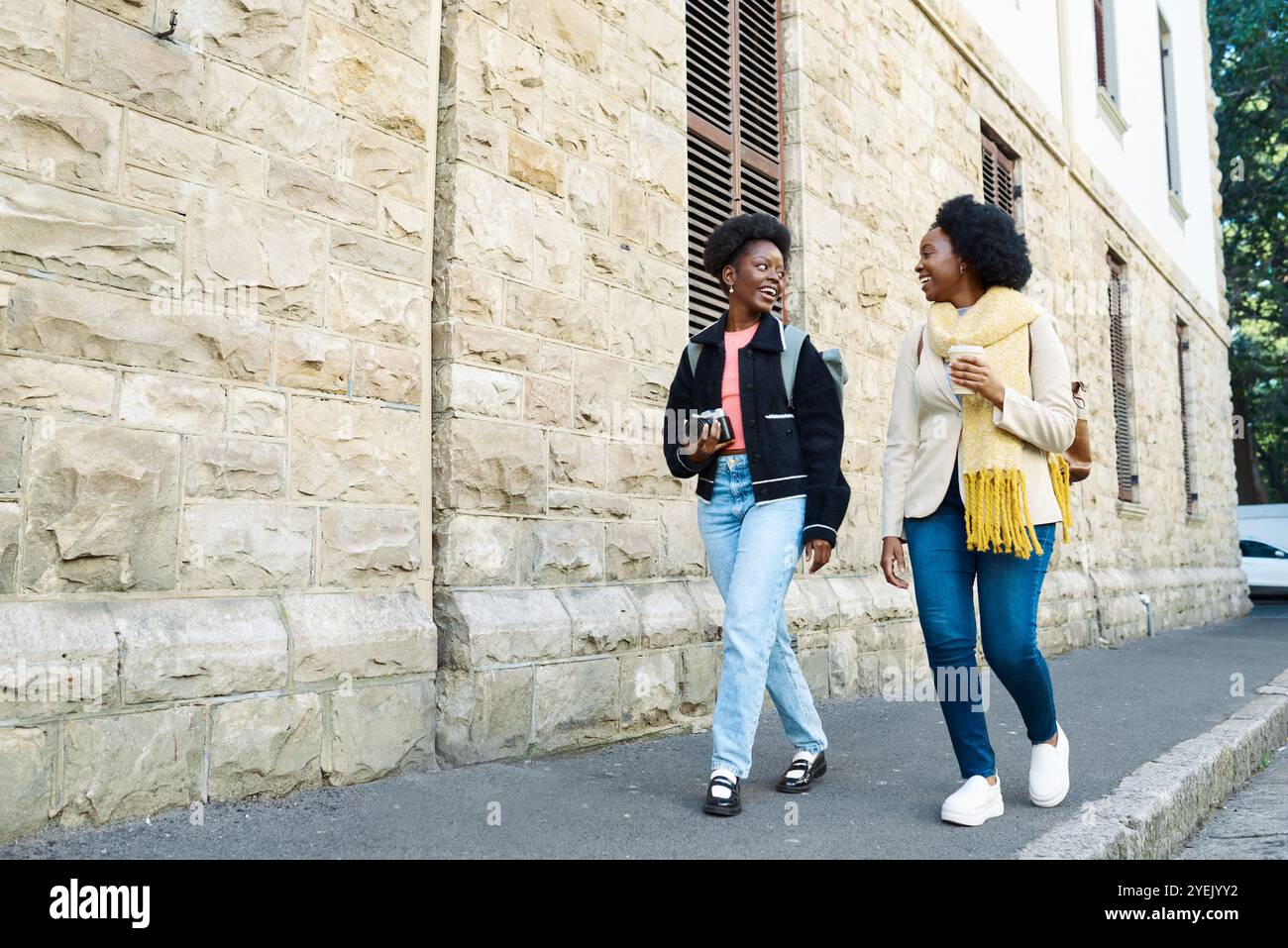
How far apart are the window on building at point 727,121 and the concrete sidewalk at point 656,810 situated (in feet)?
8.37

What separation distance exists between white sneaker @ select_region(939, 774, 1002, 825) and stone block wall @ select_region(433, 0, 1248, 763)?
65.0 inches

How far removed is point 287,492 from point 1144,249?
13899mm

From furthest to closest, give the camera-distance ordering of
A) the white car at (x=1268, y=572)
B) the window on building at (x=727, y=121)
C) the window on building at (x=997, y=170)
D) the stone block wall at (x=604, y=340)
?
the white car at (x=1268, y=572) < the window on building at (x=997, y=170) < the window on building at (x=727, y=121) < the stone block wall at (x=604, y=340)

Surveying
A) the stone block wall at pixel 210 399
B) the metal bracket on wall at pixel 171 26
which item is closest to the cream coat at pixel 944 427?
the stone block wall at pixel 210 399

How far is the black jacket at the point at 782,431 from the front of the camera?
370 centimetres

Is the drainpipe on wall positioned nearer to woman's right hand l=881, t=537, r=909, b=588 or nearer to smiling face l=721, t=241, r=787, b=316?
woman's right hand l=881, t=537, r=909, b=588

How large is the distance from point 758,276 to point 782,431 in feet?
1.90

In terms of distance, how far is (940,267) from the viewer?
3666 mm

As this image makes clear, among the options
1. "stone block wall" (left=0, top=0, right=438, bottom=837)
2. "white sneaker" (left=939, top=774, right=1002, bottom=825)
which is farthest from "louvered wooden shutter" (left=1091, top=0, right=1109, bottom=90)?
"white sneaker" (left=939, top=774, right=1002, bottom=825)

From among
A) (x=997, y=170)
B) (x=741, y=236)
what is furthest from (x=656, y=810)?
(x=997, y=170)

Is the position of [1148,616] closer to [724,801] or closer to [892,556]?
[892,556]

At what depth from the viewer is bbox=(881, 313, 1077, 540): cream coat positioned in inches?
135

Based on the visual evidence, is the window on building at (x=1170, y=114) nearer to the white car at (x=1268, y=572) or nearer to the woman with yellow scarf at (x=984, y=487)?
the white car at (x=1268, y=572)

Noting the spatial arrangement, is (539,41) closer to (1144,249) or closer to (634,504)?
(634,504)
